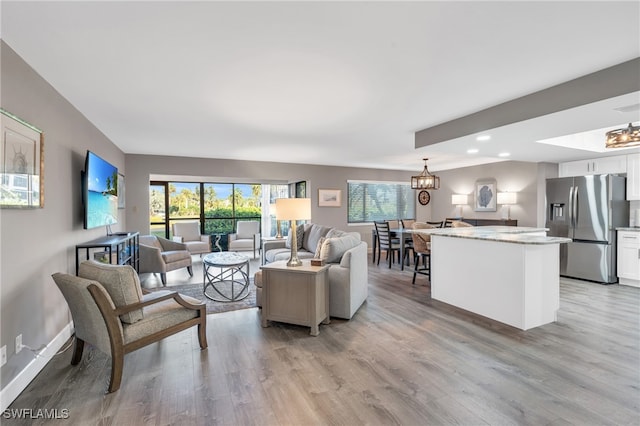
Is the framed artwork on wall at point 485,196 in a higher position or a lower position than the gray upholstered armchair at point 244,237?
higher

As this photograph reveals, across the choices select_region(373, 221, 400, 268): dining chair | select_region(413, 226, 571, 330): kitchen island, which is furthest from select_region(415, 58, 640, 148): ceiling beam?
select_region(373, 221, 400, 268): dining chair

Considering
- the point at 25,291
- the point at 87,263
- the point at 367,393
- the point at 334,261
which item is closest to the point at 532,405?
the point at 367,393

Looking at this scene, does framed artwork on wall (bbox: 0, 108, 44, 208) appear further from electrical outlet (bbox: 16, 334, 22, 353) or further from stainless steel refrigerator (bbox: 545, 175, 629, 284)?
stainless steel refrigerator (bbox: 545, 175, 629, 284)

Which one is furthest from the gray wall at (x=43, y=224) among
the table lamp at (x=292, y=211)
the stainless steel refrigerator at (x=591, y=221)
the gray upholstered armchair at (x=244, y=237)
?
the stainless steel refrigerator at (x=591, y=221)

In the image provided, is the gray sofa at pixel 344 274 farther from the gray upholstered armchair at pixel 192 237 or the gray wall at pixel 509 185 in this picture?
the gray wall at pixel 509 185

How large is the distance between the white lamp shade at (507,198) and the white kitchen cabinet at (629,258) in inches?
82.5

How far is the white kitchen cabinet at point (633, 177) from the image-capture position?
4.98 metres

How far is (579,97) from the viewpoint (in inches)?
105

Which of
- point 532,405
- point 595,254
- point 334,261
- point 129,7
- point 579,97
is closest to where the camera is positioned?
point 129,7

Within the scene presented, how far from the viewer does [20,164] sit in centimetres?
213

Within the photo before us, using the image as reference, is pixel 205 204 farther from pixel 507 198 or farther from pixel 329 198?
pixel 507 198

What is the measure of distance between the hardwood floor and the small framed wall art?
4763 mm

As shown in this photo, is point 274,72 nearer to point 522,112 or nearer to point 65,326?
point 522,112

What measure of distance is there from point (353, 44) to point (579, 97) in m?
2.13
